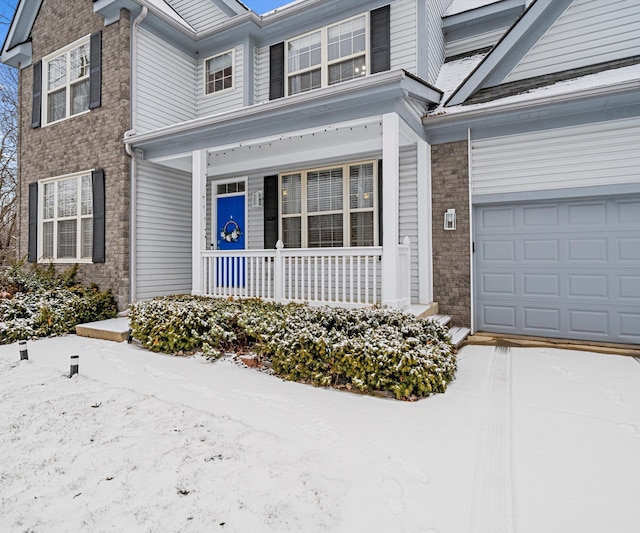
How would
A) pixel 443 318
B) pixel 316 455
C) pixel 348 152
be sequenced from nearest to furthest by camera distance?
1. pixel 316 455
2. pixel 443 318
3. pixel 348 152

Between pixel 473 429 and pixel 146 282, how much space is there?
7.04 metres

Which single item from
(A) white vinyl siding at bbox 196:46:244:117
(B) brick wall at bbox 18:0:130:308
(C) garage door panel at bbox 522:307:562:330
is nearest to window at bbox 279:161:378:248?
(A) white vinyl siding at bbox 196:46:244:117

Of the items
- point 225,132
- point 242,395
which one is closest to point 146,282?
point 225,132

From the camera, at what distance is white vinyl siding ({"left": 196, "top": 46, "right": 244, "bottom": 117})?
8.81 meters

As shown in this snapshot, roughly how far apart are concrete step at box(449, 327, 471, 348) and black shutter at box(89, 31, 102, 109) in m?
8.34

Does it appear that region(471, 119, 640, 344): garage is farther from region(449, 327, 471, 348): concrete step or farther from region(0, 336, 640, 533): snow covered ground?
region(0, 336, 640, 533): snow covered ground

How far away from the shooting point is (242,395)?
3854 mm

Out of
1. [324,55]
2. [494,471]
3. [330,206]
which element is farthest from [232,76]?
[494,471]

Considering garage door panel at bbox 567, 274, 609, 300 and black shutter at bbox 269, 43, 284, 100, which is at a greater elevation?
black shutter at bbox 269, 43, 284, 100

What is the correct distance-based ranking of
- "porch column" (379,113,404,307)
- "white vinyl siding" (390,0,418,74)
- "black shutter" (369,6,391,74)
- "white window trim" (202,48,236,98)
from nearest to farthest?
"porch column" (379,113,404,307) < "white vinyl siding" (390,0,418,74) < "black shutter" (369,6,391,74) < "white window trim" (202,48,236,98)

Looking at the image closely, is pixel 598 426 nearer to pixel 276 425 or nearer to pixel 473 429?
pixel 473 429

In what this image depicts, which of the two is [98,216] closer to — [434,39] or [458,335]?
[458,335]

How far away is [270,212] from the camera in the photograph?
325 inches

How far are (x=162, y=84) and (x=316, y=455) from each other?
8.72m
